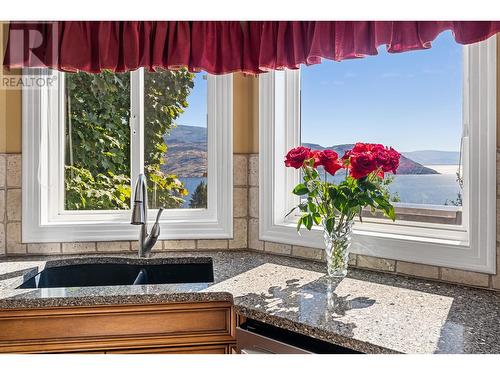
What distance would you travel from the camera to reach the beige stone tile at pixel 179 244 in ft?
6.73

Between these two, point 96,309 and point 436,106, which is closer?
point 96,309

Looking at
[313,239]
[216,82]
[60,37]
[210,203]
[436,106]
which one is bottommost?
[313,239]

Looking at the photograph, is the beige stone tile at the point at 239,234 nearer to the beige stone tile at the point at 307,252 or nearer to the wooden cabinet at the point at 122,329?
the beige stone tile at the point at 307,252

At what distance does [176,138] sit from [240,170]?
0.37 m

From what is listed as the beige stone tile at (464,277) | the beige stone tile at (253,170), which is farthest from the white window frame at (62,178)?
the beige stone tile at (464,277)

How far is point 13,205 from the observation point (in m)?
1.95

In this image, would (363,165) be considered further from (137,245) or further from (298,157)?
(137,245)

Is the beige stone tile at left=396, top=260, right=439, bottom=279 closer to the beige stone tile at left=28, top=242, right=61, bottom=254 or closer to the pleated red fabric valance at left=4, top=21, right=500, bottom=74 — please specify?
the pleated red fabric valance at left=4, top=21, right=500, bottom=74

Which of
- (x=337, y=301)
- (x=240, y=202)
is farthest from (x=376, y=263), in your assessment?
(x=240, y=202)
